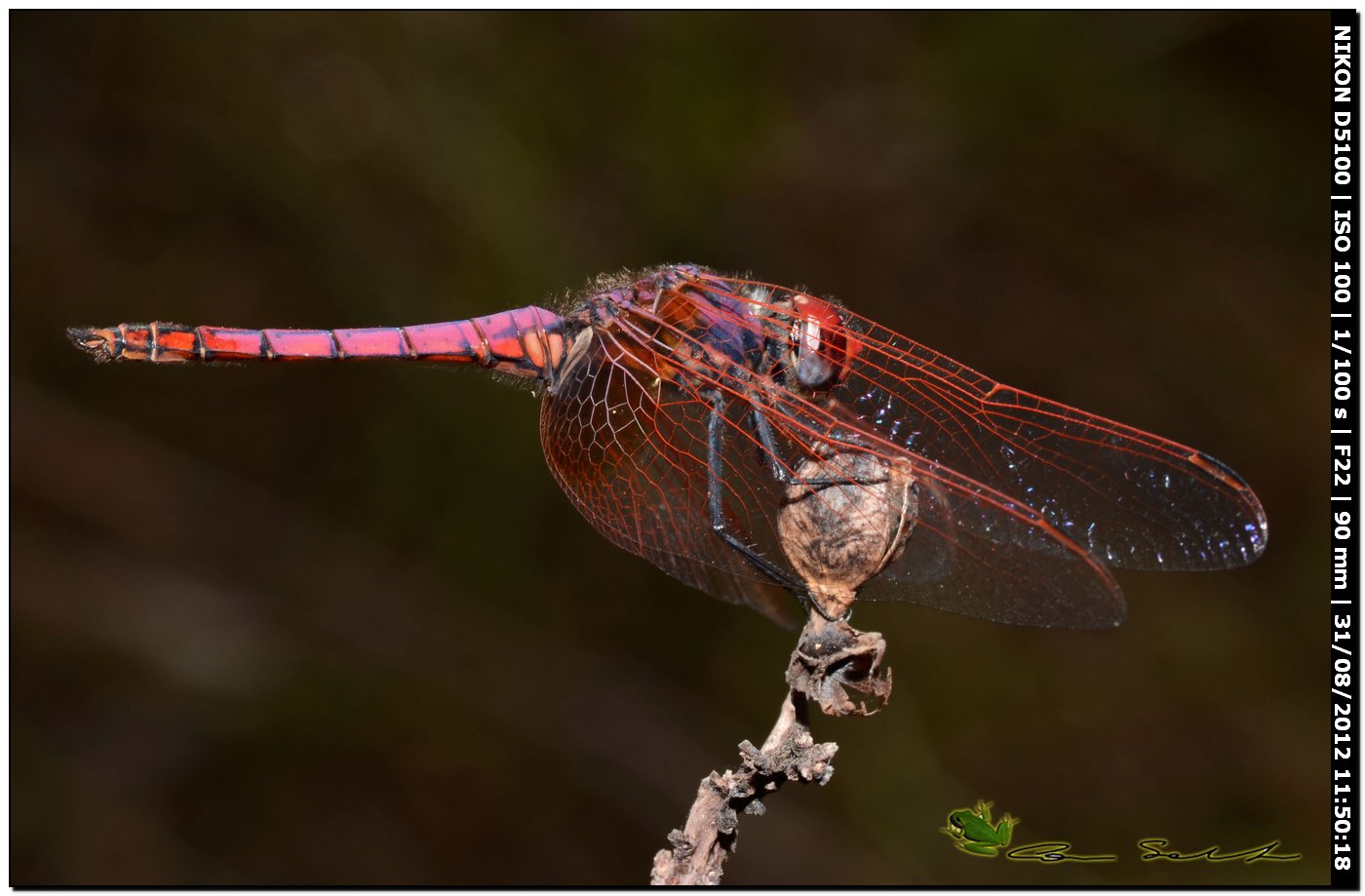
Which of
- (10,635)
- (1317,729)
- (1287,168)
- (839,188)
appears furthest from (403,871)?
(1287,168)

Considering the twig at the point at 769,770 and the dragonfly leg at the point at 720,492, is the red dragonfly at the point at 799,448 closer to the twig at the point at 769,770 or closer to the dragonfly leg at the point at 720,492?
the dragonfly leg at the point at 720,492

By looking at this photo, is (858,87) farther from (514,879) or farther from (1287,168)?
(514,879)

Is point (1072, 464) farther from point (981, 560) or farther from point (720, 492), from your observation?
point (720, 492)

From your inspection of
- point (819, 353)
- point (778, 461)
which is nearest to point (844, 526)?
point (778, 461)

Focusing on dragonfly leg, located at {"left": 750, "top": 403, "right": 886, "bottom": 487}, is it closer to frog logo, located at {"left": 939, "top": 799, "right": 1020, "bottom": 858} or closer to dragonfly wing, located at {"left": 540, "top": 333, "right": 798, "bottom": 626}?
dragonfly wing, located at {"left": 540, "top": 333, "right": 798, "bottom": 626}

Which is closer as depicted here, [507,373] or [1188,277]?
[507,373]

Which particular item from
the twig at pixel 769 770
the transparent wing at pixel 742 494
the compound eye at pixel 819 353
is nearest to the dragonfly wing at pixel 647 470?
the transparent wing at pixel 742 494
